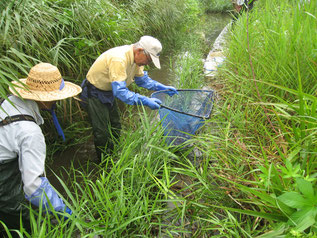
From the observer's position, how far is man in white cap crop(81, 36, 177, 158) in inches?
95.0

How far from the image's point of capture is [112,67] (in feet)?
7.93

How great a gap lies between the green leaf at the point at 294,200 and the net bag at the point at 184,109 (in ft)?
4.22

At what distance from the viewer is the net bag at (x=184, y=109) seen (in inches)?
92.0

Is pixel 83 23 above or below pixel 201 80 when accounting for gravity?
above

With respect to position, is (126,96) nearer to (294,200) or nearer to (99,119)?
(99,119)

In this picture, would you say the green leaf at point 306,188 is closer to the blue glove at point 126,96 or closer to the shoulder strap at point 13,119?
the blue glove at point 126,96

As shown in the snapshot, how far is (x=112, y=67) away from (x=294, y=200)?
2.03 metres

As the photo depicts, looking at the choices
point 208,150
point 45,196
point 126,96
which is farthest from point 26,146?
point 208,150

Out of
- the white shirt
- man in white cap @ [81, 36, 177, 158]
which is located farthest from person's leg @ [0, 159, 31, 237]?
man in white cap @ [81, 36, 177, 158]

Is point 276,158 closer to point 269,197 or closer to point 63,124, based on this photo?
point 269,197

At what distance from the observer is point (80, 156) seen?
3035mm

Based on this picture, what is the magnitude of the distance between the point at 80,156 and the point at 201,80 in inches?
99.2

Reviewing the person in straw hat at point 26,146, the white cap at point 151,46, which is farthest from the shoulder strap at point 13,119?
the white cap at point 151,46

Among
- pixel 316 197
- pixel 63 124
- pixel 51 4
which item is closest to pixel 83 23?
pixel 51 4
